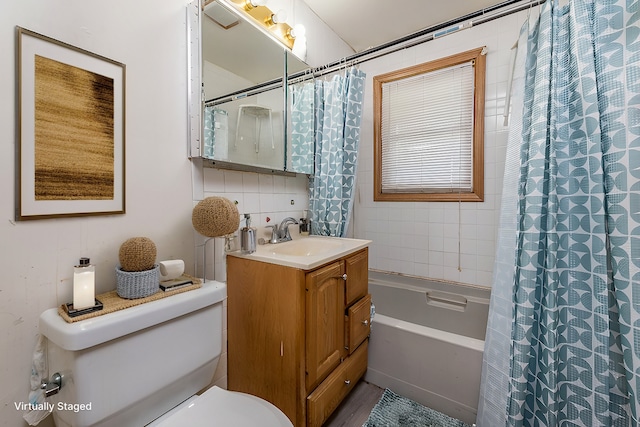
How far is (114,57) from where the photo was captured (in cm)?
93

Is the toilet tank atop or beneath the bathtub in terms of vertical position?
atop

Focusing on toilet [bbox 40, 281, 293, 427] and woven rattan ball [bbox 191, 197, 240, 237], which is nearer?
toilet [bbox 40, 281, 293, 427]

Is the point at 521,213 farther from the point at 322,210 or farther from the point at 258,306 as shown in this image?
the point at 258,306

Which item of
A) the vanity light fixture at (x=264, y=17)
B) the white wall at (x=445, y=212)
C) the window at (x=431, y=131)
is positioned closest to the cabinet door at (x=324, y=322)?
the white wall at (x=445, y=212)

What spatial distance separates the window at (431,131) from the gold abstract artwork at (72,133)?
1.86 metres

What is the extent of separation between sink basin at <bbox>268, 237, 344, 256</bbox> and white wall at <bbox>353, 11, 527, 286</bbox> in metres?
0.79

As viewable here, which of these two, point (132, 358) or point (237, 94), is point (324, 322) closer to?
point (132, 358)

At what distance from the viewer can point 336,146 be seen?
5.84 ft

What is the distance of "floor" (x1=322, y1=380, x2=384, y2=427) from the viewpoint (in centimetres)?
139

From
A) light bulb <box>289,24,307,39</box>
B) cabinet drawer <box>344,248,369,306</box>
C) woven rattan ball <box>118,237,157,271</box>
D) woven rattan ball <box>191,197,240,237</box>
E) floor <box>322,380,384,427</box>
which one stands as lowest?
floor <box>322,380,384,427</box>

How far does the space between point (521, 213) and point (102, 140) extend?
164cm

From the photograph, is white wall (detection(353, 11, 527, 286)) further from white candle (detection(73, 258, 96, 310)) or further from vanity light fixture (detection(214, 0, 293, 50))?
white candle (detection(73, 258, 96, 310))

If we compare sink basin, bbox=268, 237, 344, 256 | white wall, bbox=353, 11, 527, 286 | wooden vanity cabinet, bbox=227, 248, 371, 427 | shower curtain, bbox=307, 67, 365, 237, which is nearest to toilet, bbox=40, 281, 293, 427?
wooden vanity cabinet, bbox=227, 248, 371, 427

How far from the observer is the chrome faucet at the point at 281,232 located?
62.1 inches
